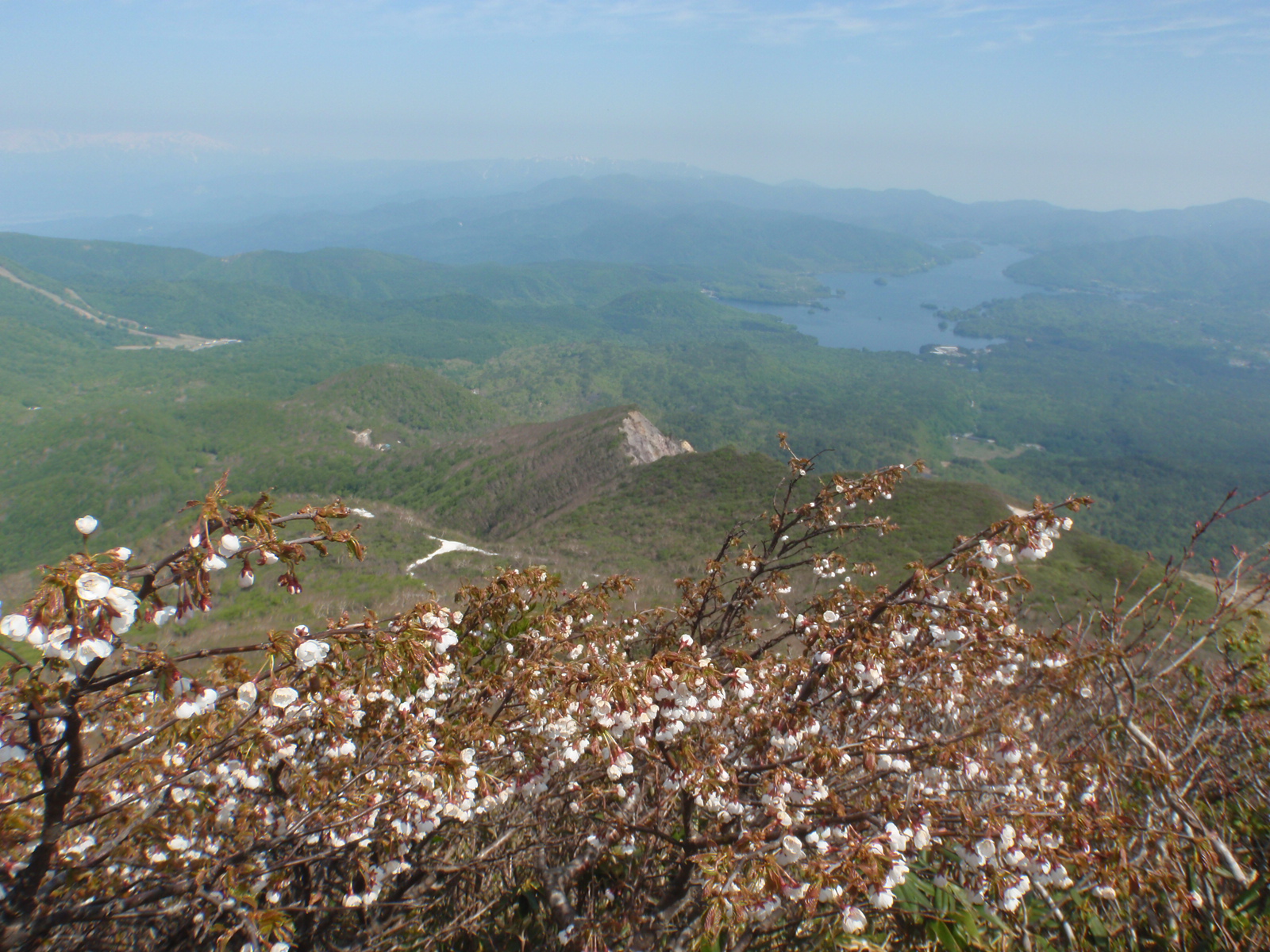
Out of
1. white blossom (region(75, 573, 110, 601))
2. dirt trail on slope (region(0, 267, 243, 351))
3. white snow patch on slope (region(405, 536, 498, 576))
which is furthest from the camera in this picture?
dirt trail on slope (region(0, 267, 243, 351))

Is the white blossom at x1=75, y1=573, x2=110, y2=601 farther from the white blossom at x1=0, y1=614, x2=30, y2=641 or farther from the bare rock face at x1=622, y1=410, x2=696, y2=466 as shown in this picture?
the bare rock face at x1=622, y1=410, x2=696, y2=466

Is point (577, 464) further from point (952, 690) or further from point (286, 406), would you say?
point (286, 406)

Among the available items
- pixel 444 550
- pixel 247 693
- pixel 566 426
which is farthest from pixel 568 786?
pixel 566 426

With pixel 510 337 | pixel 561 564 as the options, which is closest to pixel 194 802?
pixel 561 564

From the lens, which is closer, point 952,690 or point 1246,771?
point 952,690

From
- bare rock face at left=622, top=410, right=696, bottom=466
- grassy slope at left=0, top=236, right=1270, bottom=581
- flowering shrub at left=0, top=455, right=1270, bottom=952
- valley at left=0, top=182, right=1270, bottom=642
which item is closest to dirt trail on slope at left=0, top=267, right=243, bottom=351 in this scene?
valley at left=0, top=182, right=1270, bottom=642
